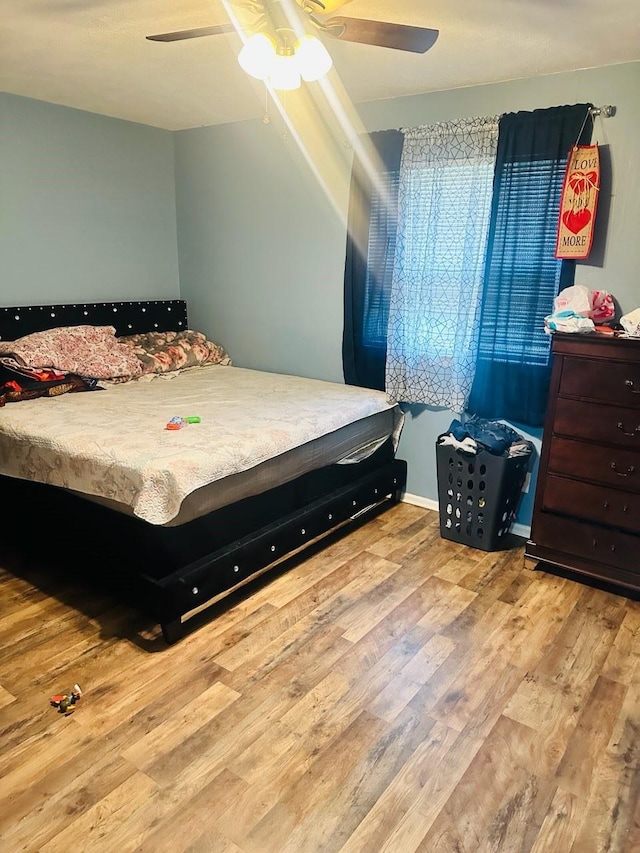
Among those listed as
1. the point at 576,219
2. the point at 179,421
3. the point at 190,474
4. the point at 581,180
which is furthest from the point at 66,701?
the point at 581,180

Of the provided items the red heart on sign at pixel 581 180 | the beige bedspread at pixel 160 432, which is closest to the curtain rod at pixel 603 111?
the red heart on sign at pixel 581 180

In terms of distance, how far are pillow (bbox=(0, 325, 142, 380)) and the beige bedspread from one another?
0.46ft

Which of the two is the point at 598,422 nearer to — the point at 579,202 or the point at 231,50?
the point at 579,202

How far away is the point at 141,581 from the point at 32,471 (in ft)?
2.47

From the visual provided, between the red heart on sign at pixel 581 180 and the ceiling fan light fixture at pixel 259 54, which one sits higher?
the ceiling fan light fixture at pixel 259 54

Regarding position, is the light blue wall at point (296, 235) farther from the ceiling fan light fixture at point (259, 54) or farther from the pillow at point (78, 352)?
the ceiling fan light fixture at point (259, 54)

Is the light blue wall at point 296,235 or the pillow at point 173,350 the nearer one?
the light blue wall at point 296,235

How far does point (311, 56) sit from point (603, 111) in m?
1.52

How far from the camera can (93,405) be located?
2949 millimetres

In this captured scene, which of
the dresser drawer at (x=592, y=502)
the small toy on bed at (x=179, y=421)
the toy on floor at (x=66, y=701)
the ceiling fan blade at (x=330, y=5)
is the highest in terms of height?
the ceiling fan blade at (x=330, y=5)

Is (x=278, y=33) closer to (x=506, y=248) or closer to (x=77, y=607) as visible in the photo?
(x=506, y=248)

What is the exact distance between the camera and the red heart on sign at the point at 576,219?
271 centimetres

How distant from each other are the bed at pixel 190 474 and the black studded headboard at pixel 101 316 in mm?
Answer: 14

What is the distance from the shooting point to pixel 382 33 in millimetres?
1884
